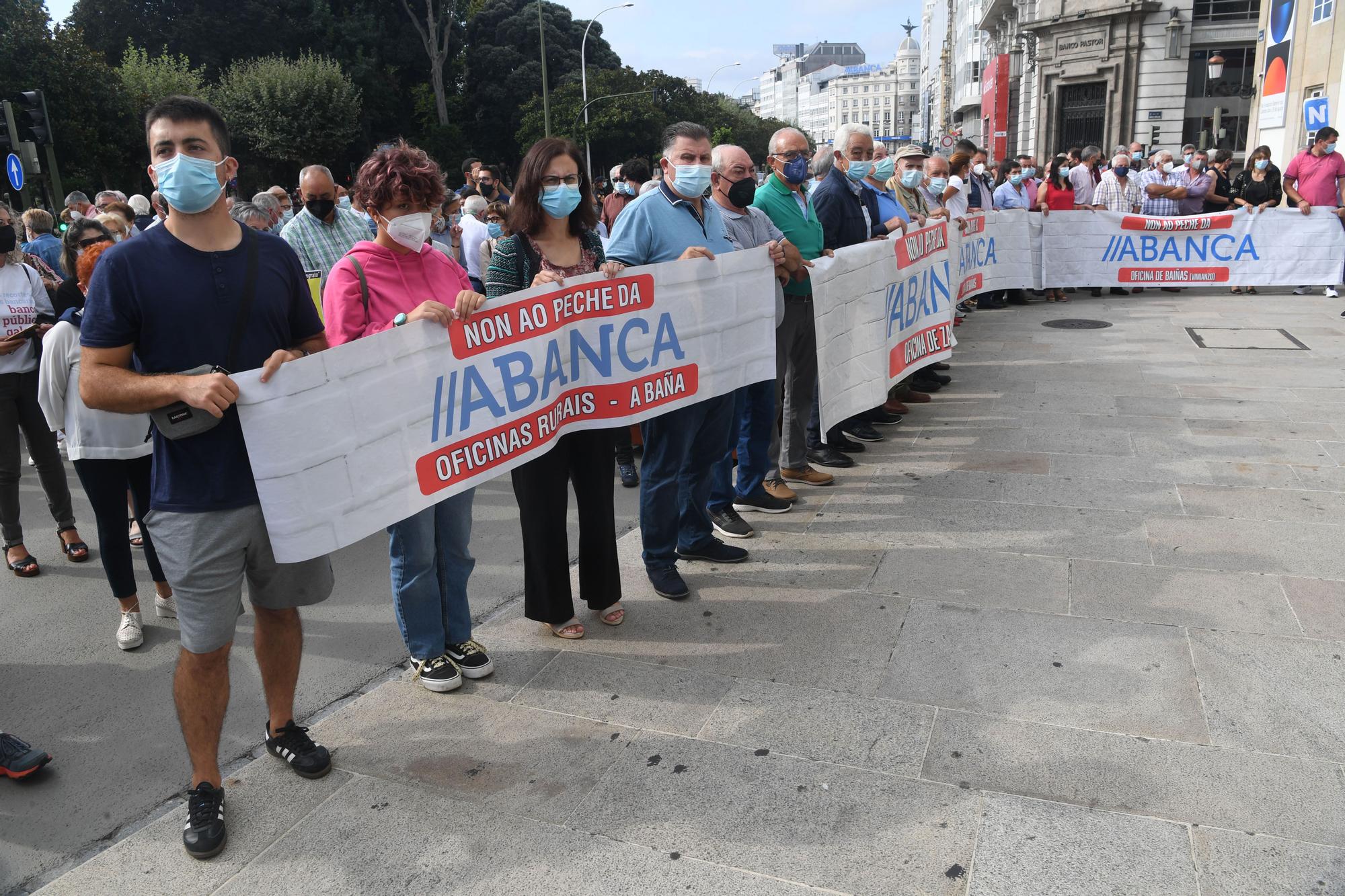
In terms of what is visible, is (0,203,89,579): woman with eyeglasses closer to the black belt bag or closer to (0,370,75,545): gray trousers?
(0,370,75,545): gray trousers

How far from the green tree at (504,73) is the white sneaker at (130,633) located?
51.5m

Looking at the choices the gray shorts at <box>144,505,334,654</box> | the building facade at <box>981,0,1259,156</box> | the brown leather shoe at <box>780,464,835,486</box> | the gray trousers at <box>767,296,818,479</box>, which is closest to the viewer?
the gray shorts at <box>144,505,334,654</box>

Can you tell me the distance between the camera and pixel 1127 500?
17.8 ft

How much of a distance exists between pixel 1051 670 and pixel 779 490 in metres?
2.26

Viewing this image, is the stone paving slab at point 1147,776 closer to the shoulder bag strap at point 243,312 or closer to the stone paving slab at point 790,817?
the stone paving slab at point 790,817

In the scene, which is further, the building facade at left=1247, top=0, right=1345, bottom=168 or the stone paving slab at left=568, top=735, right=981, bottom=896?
the building facade at left=1247, top=0, right=1345, bottom=168

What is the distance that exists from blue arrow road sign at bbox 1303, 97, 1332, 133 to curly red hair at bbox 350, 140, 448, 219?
21.4 metres

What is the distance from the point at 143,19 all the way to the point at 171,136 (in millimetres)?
50588

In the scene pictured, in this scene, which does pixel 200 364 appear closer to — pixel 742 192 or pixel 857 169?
pixel 742 192

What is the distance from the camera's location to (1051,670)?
3600 mm

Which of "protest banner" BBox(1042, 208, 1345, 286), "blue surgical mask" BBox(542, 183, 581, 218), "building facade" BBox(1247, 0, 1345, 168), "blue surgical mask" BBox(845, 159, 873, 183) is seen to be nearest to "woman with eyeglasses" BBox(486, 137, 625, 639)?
"blue surgical mask" BBox(542, 183, 581, 218)

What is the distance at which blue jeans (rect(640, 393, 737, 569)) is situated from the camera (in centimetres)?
439

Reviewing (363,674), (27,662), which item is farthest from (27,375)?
(363,674)

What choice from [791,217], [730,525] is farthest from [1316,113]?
[730,525]
